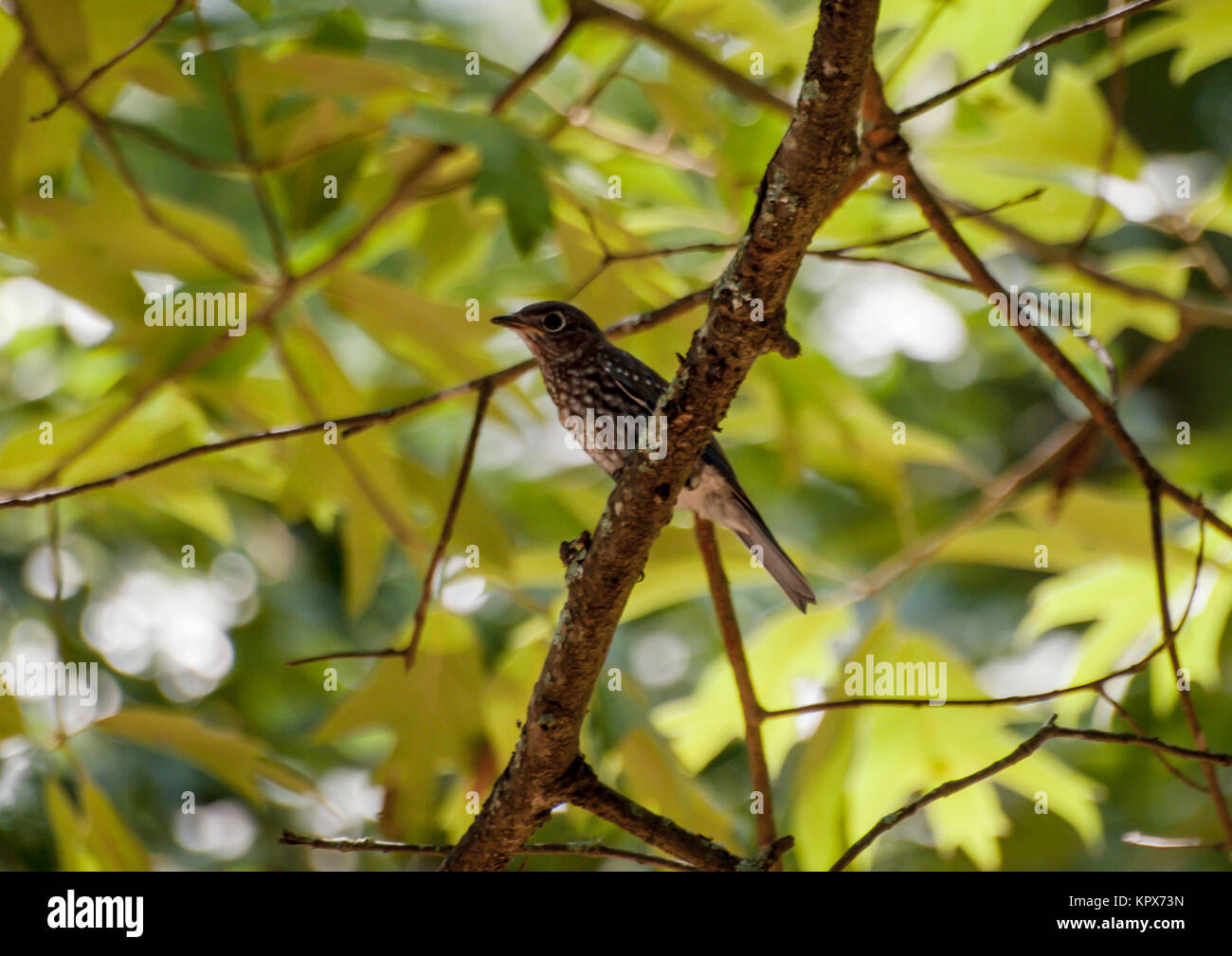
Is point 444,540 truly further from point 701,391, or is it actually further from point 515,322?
point 515,322

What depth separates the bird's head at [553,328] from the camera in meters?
3.77

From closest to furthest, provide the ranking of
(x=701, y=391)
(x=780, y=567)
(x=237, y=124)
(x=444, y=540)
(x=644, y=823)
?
(x=701, y=391) < (x=644, y=823) < (x=444, y=540) < (x=237, y=124) < (x=780, y=567)

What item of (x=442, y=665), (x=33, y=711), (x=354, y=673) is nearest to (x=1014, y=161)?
(x=442, y=665)

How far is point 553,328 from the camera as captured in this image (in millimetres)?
3785

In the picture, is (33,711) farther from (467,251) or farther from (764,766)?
(764,766)

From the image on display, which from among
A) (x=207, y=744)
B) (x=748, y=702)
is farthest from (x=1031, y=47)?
(x=207, y=744)

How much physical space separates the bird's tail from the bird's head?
2.47ft

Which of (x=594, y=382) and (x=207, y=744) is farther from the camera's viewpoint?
(x=594, y=382)

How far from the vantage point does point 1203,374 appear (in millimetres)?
8188

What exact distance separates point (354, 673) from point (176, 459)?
3.61 m

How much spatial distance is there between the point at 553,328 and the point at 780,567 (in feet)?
3.45

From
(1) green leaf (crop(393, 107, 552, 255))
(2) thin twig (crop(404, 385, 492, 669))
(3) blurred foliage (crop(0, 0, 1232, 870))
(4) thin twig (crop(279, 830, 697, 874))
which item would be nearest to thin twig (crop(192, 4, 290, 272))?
(3) blurred foliage (crop(0, 0, 1232, 870))

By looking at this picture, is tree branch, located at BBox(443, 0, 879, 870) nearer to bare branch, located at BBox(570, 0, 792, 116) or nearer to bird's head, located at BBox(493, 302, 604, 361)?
bare branch, located at BBox(570, 0, 792, 116)

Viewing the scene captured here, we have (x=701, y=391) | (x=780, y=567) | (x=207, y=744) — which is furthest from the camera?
(x=780, y=567)
